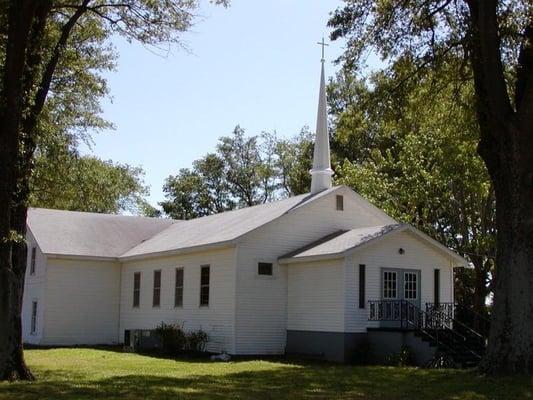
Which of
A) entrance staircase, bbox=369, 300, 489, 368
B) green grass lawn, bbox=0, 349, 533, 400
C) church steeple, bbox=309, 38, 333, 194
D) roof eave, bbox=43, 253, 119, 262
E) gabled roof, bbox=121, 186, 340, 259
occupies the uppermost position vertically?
church steeple, bbox=309, 38, 333, 194

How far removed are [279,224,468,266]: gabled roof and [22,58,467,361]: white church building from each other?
57mm

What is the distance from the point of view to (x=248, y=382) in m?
15.6

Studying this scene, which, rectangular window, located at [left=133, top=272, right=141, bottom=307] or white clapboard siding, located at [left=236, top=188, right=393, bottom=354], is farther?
rectangular window, located at [left=133, top=272, right=141, bottom=307]

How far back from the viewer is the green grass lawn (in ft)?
42.9

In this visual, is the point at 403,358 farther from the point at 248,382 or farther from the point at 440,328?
the point at 248,382

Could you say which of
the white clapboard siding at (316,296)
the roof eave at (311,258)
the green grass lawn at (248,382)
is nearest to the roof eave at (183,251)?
the roof eave at (311,258)

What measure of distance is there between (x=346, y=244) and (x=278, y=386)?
8.80 m

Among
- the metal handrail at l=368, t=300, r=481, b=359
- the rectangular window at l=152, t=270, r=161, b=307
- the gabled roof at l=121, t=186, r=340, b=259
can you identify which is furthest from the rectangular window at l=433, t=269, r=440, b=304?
the rectangular window at l=152, t=270, r=161, b=307

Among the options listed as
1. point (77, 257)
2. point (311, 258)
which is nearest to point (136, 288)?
point (77, 257)

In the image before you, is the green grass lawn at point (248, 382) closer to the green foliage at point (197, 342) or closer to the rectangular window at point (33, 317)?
the green foliage at point (197, 342)

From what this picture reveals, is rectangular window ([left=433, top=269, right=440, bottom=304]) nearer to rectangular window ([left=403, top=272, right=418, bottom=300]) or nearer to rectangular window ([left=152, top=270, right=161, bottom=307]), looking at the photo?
rectangular window ([left=403, top=272, right=418, bottom=300])

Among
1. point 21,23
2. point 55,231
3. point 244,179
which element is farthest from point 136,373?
point 244,179

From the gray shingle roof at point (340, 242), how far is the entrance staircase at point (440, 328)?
77.4 inches

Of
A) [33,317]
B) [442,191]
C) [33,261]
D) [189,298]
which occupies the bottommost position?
[33,317]
